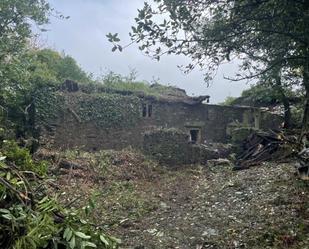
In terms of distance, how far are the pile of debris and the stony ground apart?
581 millimetres

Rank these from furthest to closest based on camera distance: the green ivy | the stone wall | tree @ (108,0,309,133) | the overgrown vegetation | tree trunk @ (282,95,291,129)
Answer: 1. the green ivy
2. the stone wall
3. tree trunk @ (282,95,291,129)
4. tree @ (108,0,309,133)
5. the overgrown vegetation

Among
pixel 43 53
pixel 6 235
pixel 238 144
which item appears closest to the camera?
pixel 6 235

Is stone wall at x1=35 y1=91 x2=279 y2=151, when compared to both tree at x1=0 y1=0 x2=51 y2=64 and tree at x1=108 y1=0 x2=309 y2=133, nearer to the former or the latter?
tree at x1=0 y1=0 x2=51 y2=64

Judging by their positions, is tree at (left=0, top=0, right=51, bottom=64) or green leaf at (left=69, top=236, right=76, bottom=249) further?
tree at (left=0, top=0, right=51, bottom=64)

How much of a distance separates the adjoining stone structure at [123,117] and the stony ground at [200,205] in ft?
14.2

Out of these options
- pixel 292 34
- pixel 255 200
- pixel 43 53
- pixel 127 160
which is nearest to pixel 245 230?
pixel 255 200

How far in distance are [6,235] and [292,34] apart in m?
4.33

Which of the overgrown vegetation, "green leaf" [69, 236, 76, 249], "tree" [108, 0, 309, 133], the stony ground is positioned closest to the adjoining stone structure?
the stony ground

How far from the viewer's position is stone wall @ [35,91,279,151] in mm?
16781

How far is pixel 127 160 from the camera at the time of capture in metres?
14.0

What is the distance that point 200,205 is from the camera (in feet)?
27.0

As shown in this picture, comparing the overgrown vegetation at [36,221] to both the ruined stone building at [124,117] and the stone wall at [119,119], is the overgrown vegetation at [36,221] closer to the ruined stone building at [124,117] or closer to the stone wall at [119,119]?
the ruined stone building at [124,117]

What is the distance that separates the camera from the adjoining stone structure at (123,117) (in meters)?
16.8

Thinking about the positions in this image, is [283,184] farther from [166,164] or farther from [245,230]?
[166,164]
